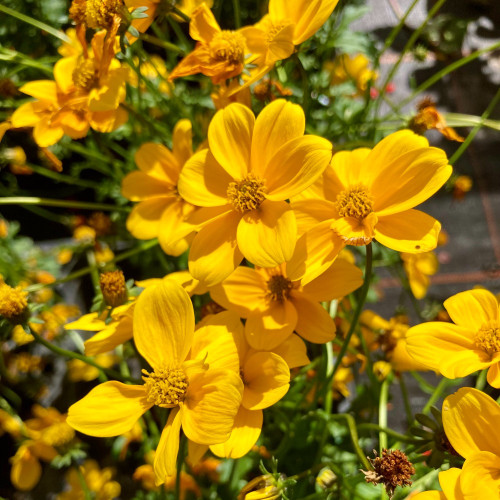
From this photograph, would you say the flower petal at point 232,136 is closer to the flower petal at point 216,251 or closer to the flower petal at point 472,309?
the flower petal at point 216,251

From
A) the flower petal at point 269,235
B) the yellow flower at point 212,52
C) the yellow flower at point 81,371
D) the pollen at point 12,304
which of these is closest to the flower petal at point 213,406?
the flower petal at point 269,235

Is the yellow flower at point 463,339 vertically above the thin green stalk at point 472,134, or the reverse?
the thin green stalk at point 472,134

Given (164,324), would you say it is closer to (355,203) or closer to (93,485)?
(355,203)

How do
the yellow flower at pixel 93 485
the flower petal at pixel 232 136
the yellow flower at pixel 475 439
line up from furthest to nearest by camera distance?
the yellow flower at pixel 93 485 < the flower petal at pixel 232 136 < the yellow flower at pixel 475 439

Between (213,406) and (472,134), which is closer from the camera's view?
Answer: (213,406)

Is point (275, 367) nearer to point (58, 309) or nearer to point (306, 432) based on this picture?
point (306, 432)

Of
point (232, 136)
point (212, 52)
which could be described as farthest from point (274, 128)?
point (212, 52)
